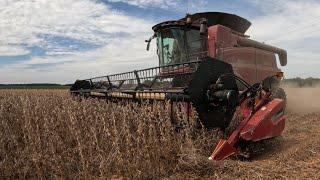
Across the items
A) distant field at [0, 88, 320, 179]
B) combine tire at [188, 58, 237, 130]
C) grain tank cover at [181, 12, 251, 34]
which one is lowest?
distant field at [0, 88, 320, 179]

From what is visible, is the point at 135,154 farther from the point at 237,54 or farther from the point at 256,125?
the point at 237,54

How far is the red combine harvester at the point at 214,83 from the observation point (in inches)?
219

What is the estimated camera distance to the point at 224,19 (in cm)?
1047

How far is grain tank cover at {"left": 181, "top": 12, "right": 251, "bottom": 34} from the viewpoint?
33.8 feet

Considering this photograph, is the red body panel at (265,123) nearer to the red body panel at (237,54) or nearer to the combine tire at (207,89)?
the combine tire at (207,89)

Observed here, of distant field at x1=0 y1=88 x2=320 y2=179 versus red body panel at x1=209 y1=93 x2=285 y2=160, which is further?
red body panel at x1=209 y1=93 x2=285 y2=160

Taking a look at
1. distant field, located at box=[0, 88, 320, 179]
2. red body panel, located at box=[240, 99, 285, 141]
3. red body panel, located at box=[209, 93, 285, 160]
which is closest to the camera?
distant field, located at box=[0, 88, 320, 179]

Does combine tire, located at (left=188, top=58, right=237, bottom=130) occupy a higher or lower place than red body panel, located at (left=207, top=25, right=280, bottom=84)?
lower

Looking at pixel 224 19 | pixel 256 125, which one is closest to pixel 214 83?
pixel 256 125

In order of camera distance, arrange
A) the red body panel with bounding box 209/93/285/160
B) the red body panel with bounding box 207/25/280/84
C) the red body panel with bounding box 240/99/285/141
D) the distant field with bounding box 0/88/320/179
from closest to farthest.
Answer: the distant field with bounding box 0/88/320/179, the red body panel with bounding box 209/93/285/160, the red body panel with bounding box 240/99/285/141, the red body panel with bounding box 207/25/280/84

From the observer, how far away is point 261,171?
4688mm

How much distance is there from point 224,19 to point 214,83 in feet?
16.9

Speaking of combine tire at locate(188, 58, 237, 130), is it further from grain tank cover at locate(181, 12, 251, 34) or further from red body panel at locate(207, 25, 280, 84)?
grain tank cover at locate(181, 12, 251, 34)

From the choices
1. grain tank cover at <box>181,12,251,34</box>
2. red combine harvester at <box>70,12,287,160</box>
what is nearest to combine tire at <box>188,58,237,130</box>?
red combine harvester at <box>70,12,287,160</box>
